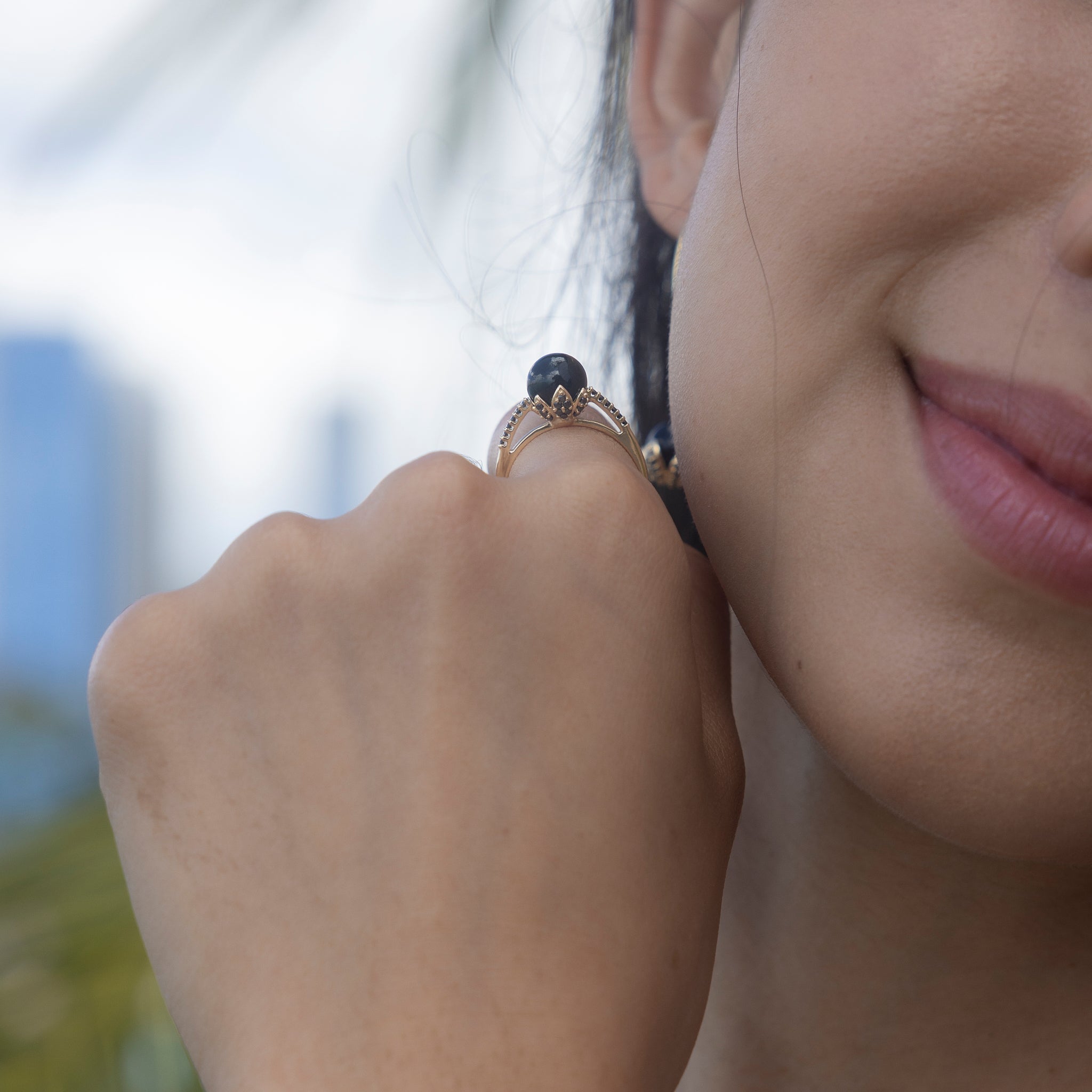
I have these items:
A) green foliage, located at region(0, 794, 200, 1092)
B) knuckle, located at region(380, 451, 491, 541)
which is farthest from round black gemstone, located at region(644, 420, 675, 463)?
green foliage, located at region(0, 794, 200, 1092)

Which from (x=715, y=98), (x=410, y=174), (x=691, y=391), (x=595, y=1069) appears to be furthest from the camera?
(x=410, y=174)

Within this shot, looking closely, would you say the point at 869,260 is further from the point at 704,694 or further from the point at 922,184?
the point at 704,694

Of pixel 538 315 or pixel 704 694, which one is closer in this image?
pixel 704 694

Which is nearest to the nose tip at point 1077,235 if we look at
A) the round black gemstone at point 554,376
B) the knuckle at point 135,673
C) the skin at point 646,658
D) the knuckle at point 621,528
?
the skin at point 646,658

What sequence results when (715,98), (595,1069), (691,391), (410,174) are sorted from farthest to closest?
(410,174) → (715,98) → (691,391) → (595,1069)

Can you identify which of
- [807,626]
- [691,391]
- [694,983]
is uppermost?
[691,391]

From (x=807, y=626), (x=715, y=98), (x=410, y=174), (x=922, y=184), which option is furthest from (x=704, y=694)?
(x=410, y=174)

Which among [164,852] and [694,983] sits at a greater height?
[164,852]
